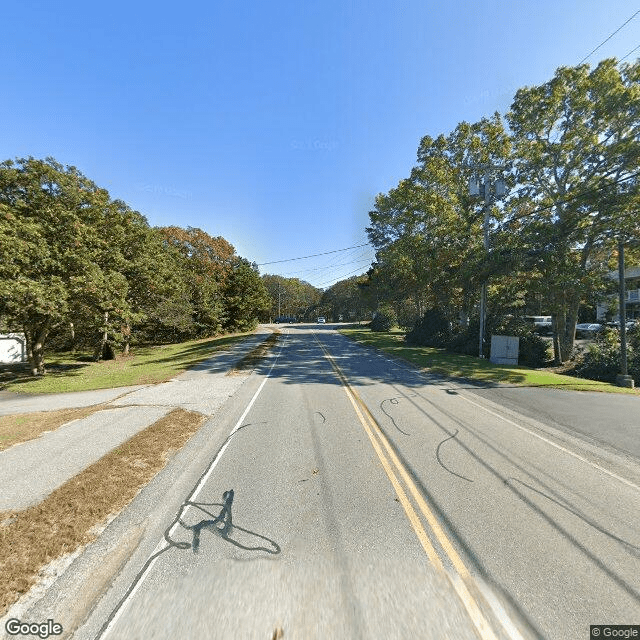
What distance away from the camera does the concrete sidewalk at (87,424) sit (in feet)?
16.3

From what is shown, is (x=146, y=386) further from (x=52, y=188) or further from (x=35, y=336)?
(x=52, y=188)

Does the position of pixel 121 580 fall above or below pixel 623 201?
below

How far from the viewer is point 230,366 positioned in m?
16.5

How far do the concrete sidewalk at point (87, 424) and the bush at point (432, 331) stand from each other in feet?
54.1

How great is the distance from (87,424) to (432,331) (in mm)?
23764

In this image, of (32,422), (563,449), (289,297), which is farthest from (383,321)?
(289,297)

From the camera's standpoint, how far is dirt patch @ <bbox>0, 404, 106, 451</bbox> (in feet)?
23.1

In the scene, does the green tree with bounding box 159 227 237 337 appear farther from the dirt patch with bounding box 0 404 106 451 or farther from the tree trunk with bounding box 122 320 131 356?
the dirt patch with bounding box 0 404 106 451

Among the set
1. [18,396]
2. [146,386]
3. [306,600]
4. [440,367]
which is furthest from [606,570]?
[18,396]

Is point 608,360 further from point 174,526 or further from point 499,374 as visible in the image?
point 174,526

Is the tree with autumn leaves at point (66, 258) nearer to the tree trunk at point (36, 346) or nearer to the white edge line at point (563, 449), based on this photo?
the tree trunk at point (36, 346)

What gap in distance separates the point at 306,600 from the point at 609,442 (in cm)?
717

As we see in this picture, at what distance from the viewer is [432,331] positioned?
25953 mm

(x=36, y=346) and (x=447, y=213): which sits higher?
(x=447, y=213)
